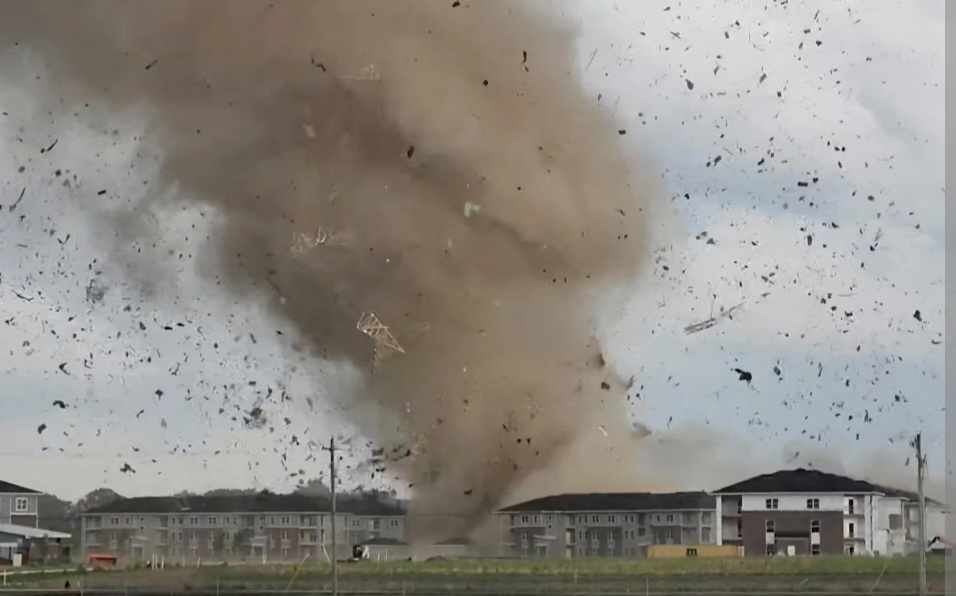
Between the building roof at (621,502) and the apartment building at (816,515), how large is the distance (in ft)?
0.36

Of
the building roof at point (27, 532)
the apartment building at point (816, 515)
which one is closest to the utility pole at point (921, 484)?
the apartment building at point (816, 515)

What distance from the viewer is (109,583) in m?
4.51

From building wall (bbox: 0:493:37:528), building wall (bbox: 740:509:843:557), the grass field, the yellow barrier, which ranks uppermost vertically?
building wall (bbox: 0:493:37:528)

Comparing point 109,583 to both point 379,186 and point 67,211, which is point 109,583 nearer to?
point 67,211

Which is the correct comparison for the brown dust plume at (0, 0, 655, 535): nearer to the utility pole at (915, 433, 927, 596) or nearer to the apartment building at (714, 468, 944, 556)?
the apartment building at (714, 468, 944, 556)

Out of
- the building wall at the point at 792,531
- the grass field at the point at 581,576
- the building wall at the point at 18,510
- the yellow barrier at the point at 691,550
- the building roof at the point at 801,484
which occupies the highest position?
the building roof at the point at 801,484

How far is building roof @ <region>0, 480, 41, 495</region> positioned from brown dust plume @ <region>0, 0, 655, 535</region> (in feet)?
4.31

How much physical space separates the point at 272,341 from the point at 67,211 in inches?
44.6

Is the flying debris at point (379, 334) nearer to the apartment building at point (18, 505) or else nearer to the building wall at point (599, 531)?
the building wall at point (599, 531)

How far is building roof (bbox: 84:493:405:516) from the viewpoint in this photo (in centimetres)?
431

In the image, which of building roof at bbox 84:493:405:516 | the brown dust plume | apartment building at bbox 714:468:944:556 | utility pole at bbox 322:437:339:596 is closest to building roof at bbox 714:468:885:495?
apartment building at bbox 714:468:944:556

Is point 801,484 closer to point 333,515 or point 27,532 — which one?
point 333,515

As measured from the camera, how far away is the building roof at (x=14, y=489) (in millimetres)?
4379

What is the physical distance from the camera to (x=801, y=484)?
427 cm
